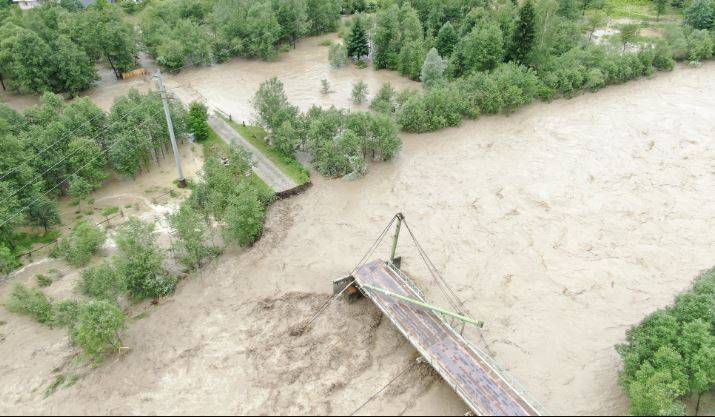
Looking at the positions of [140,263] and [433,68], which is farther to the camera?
[433,68]

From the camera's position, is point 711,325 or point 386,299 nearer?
point 711,325

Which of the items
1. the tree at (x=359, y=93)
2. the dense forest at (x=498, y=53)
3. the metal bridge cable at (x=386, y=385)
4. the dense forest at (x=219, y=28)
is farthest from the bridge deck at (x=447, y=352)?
the dense forest at (x=219, y=28)

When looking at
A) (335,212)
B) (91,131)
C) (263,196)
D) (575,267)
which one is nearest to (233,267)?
(263,196)

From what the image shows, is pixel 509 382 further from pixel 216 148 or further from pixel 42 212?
pixel 42 212

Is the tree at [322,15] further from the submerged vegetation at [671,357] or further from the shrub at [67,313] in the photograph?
the submerged vegetation at [671,357]

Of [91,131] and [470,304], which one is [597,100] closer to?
[470,304]

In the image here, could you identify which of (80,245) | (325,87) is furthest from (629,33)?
(80,245)
